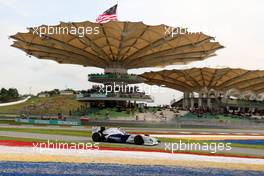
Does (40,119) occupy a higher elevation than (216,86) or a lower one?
lower

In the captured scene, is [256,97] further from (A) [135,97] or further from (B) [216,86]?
(A) [135,97]

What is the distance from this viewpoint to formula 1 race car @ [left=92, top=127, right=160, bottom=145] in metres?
31.1

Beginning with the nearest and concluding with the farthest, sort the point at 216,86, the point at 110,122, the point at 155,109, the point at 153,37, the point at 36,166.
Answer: the point at 36,166, the point at 110,122, the point at 153,37, the point at 155,109, the point at 216,86

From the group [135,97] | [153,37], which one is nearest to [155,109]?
[135,97]

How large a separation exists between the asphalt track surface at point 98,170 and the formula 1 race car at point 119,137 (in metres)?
9.23

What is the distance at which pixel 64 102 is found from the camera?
121m

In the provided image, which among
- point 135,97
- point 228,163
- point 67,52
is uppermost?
point 67,52

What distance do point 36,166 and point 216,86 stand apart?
9129 centimetres

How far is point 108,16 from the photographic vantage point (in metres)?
66.9
